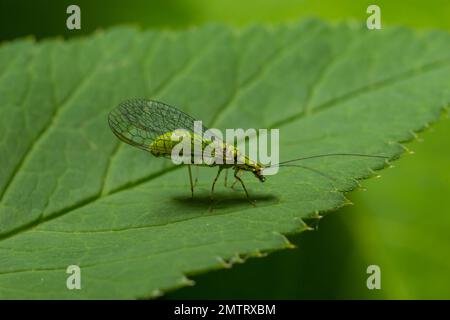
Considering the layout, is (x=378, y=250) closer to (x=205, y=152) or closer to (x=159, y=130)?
(x=205, y=152)

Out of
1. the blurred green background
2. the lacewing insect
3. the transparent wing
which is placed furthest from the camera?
the blurred green background

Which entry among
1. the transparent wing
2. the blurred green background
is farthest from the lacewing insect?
the blurred green background

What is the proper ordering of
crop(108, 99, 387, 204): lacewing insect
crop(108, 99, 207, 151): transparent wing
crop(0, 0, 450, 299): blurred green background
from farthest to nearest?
crop(0, 0, 450, 299): blurred green background
crop(108, 99, 207, 151): transparent wing
crop(108, 99, 387, 204): lacewing insect

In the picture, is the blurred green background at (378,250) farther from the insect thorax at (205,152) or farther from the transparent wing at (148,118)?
the transparent wing at (148,118)

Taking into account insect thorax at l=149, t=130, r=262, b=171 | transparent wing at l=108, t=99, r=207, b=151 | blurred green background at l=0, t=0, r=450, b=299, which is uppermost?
transparent wing at l=108, t=99, r=207, b=151

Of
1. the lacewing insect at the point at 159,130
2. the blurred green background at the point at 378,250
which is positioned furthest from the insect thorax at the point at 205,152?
the blurred green background at the point at 378,250

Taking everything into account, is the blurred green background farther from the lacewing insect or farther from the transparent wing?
the transparent wing

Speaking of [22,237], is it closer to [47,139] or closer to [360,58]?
[47,139]

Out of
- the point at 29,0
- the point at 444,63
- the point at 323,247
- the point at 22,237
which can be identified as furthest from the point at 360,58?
the point at 29,0
